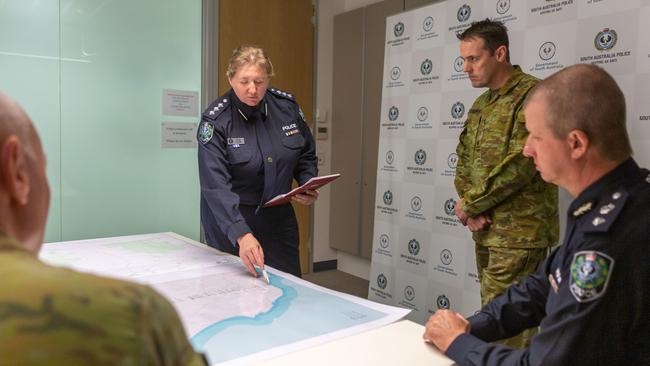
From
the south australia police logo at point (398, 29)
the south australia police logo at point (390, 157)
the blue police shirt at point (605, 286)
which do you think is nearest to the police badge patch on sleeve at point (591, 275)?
the blue police shirt at point (605, 286)

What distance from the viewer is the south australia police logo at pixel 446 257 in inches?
118

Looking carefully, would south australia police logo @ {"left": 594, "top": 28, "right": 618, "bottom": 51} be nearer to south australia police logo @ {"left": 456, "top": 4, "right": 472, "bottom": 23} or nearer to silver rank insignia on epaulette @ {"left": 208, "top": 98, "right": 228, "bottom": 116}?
south australia police logo @ {"left": 456, "top": 4, "right": 472, "bottom": 23}

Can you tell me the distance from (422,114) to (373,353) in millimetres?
2307

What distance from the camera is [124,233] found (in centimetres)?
278

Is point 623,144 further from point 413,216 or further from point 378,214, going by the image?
point 378,214

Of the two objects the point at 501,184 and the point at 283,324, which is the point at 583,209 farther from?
the point at 501,184

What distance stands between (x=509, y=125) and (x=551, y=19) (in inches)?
27.3

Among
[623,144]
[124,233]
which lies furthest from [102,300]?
[124,233]

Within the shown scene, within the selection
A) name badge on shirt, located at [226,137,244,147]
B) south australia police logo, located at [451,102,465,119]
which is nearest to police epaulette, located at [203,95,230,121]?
name badge on shirt, located at [226,137,244,147]

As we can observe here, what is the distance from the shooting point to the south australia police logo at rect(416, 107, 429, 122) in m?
3.15

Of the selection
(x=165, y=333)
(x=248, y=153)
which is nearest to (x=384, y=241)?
(x=248, y=153)

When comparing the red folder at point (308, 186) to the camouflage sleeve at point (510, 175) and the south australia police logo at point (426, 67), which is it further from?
the south australia police logo at point (426, 67)

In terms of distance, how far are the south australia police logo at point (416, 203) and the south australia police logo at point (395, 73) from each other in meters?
0.84

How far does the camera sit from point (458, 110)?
2932 millimetres
